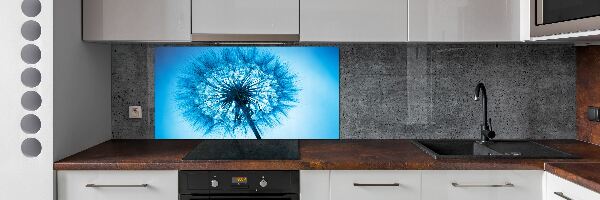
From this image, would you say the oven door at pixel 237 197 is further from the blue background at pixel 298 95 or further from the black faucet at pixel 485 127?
the black faucet at pixel 485 127

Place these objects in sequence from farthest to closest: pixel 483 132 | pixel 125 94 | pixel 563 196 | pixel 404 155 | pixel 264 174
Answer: pixel 125 94 → pixel 483 132 → pixel 404 155 → pixel 264 174 → pixel 563 196

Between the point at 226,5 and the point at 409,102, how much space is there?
1088 mm

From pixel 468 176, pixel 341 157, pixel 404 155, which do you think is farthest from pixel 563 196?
pixel 341 157

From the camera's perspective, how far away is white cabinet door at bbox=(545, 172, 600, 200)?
2.02 metres

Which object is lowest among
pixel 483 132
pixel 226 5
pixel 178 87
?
pixel 483 132

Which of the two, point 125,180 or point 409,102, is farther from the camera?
point 409,102

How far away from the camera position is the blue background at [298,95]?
309 cm

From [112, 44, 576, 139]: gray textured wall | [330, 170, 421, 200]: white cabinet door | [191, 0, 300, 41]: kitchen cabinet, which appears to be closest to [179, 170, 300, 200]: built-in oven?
[330, 170, 421, 200]: white cabinet door

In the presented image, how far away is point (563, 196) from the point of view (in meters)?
2.18
